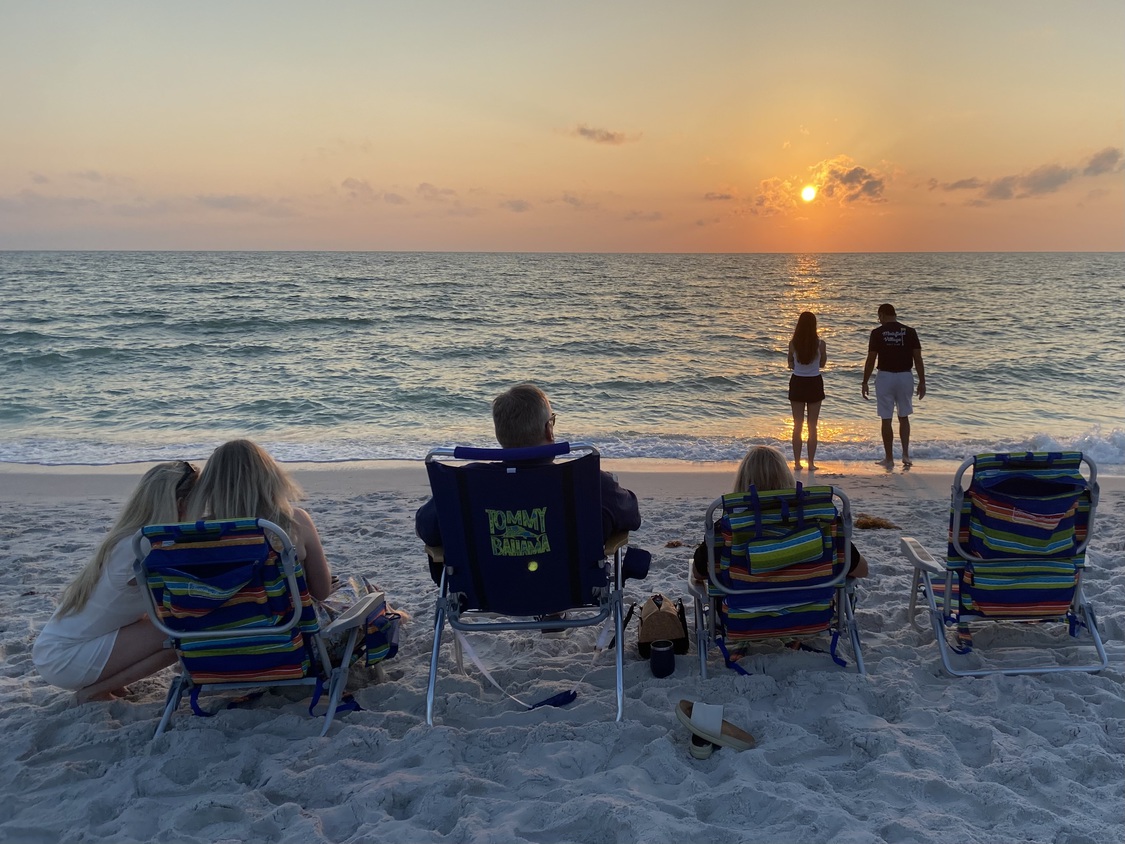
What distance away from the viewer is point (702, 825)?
2432 millimetres

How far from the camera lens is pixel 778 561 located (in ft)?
10.7

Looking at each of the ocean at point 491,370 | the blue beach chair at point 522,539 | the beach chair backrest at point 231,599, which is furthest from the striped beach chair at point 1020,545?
the ocean at point 491,370

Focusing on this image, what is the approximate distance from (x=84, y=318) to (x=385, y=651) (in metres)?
25.3

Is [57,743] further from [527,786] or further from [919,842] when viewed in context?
[919,842]

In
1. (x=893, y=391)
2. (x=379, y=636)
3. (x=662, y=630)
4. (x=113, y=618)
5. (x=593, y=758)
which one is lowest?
(x=593, y=758)

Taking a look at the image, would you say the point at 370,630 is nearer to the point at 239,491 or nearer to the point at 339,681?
the point at 339,681

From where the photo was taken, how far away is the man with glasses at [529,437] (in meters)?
3.34

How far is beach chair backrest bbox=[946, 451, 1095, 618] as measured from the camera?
10.8 feet

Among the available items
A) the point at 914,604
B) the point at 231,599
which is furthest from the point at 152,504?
the point at 914,604

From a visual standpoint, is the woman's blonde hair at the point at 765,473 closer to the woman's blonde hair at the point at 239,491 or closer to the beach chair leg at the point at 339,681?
the beach chair leg at the point at 339,681

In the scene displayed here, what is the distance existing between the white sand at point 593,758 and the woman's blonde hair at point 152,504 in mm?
721

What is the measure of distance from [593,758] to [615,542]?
0.91 meters

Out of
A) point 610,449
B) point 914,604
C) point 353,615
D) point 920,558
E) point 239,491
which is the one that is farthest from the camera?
point 610,449

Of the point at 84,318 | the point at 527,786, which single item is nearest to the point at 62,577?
the point at 527,786
